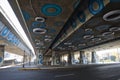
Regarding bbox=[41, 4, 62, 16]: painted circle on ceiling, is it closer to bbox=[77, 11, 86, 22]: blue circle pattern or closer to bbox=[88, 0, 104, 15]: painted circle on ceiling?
bbox=[77, 11, 86, 22]: blue circle pattern

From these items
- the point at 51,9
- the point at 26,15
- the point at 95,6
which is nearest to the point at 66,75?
the point at 51,9

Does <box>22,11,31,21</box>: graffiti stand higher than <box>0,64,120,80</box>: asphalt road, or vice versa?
<box>22,11,31,21</box>: graffiti

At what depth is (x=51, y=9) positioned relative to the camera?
43.9 ft

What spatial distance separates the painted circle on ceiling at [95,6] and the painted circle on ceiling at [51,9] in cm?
265

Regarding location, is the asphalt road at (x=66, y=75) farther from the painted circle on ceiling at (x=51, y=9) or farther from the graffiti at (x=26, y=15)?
the painted circle on ceiling at (x=51, y=9)

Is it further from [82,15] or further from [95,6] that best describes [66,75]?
[95,6]

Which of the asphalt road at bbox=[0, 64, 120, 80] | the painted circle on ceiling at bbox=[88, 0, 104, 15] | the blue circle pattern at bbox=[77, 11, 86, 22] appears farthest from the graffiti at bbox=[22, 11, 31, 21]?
the asphalt road at bbox=[0, 64, 120, 80]

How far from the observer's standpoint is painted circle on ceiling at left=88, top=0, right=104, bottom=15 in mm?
11781

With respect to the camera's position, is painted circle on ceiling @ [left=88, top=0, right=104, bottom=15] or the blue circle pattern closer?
painted circle on ceiling @ [left=88, top=0, right=104, bottom=15]

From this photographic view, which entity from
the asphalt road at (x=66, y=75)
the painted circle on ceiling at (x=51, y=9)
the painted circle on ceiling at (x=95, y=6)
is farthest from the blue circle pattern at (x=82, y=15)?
the asphalt road at (x=66, y=75)

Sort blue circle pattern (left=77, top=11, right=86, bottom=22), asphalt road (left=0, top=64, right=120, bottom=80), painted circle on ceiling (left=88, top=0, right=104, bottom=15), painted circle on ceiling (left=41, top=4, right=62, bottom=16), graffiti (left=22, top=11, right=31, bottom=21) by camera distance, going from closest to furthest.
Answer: painted circle on ceiling (left=88, top=0, right=104, bottom=15) < painted circle on ceiling (left=41, top=4, right=62, bottom=16) < graffiti (left=22, top=11, right=31, bottom=21) < asphalt road (left=0, top=64, right=120, bottom=80) < blue circle pattern (left=77, top=11, right=86, bottom=22)

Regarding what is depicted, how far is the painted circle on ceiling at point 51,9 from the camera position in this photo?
497 inches

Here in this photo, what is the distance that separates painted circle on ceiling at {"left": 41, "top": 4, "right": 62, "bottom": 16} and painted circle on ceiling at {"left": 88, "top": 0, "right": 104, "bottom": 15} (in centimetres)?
265

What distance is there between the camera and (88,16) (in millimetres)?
14352
